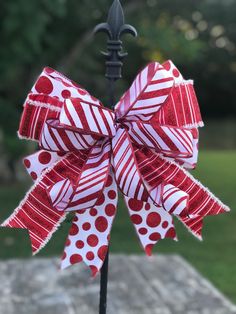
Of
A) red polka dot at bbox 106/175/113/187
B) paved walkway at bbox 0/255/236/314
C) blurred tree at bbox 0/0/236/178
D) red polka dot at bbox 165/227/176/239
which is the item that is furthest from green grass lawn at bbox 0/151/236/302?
red polka dot at bbox 106/175/113/187

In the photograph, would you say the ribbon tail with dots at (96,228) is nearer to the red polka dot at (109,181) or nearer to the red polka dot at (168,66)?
the red polka dot at (109,181)

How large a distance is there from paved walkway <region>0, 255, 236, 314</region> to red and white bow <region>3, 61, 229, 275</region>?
9.10ft

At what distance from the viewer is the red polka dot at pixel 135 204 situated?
150cm

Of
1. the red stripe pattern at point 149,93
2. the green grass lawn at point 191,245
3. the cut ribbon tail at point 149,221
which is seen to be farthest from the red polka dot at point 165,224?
the green grass lawn at point 191,245

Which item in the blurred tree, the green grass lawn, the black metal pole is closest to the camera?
the black metal pole

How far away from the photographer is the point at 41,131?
147 centimetres

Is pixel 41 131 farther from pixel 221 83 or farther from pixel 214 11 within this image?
pixel 221 83

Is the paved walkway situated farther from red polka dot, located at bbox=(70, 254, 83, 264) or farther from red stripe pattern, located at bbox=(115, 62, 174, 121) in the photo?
red stripe pattern, located at bbox=(115, 62, 174, 121)

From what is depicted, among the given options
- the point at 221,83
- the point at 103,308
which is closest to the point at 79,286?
the point at 103,308

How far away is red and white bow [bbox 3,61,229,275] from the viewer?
140cm

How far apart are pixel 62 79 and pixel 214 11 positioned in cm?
2220

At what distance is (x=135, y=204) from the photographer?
1507mm

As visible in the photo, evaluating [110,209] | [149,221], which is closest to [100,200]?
[110,209]

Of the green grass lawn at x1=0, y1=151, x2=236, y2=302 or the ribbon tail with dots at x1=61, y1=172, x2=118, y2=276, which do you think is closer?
the ribbon tail with dots at x1=61, y1=172, x2=118, y2=276
